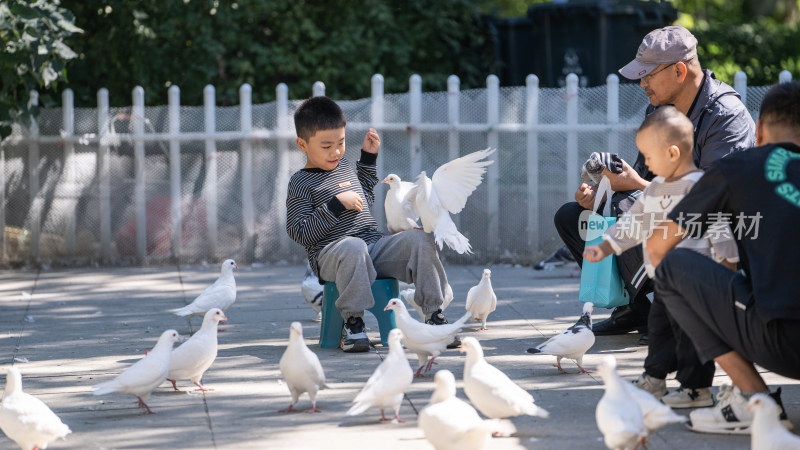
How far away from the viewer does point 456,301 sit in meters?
7.05

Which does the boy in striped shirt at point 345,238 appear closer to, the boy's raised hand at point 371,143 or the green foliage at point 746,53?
the boy's raised hand at point 371,143

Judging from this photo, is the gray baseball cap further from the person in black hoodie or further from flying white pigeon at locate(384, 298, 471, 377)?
flying white pigeon at locate(384, 298, 471, 377)

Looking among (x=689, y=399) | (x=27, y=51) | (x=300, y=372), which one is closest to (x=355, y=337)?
(x=300, y=372)

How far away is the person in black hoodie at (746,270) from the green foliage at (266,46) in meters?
7.33

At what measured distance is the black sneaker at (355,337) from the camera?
544 centimetres

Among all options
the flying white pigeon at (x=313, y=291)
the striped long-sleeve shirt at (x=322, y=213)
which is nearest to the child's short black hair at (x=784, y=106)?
the striped long-sleeve shirt at (x=322, y=213)

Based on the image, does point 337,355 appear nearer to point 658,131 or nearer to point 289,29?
point 658,131

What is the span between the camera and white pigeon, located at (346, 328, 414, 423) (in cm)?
396

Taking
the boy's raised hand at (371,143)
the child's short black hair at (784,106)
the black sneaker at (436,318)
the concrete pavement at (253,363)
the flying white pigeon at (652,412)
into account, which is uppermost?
the child's short black hair at (784,106)

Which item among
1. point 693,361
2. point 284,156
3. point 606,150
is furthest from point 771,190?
point 284,156

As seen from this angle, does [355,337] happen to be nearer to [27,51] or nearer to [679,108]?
[679,108]

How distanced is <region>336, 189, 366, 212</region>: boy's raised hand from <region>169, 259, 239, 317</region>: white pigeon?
1258 mm

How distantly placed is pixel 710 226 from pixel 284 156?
5707mm

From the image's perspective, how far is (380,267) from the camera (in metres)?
5.70
